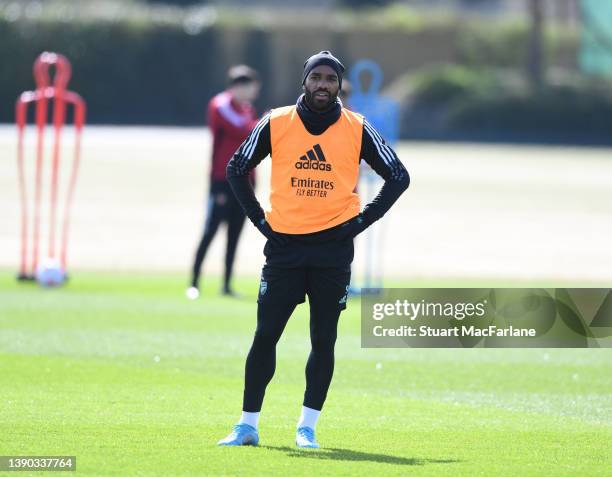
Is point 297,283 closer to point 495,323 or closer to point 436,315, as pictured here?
point 436,315

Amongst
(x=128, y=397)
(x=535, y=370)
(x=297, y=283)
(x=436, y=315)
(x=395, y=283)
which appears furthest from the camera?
(x=395, y=283)

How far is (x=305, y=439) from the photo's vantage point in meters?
7.21

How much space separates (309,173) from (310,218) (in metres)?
0.23

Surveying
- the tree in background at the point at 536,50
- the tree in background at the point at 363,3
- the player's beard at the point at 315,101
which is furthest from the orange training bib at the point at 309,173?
the tree in background at the point at 363,3

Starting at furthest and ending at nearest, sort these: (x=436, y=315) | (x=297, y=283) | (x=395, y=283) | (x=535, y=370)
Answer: (x=395, y=283), (x=535, y=370), (x=436, y=315), (x=297, y=283)

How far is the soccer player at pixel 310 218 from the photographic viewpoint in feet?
23.3

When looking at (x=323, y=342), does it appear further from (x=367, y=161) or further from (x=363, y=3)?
(x=363, y=3)

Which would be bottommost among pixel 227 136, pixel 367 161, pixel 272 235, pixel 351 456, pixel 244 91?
pixel 351 456

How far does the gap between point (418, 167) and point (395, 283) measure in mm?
19615

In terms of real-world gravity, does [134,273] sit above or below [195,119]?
below

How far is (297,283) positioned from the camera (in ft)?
23.4

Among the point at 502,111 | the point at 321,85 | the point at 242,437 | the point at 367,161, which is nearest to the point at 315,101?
the point at 321,85

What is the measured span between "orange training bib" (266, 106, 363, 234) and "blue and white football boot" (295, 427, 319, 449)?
1.05 metres

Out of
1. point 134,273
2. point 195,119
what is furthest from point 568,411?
point 195,119
